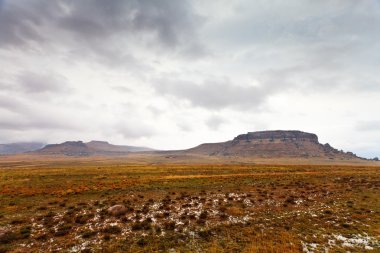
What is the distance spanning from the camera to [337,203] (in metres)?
29.7

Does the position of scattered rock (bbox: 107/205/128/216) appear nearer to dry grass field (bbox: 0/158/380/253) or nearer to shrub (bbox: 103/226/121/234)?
dry grass field (bbox: 0/158/380/253)

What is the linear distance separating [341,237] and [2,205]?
126 feet

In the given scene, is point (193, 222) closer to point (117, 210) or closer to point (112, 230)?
point (112, 230)

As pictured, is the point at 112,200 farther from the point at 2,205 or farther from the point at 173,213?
the point at 2,205

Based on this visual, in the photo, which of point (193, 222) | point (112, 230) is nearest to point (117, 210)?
point (112, 230)

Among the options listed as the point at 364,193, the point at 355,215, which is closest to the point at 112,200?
the point at 355,215

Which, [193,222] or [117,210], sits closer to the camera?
[193,222]

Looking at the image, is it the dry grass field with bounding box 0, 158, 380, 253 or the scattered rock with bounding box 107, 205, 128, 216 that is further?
the scattered rock with bounding box 107, 205, 128, 216

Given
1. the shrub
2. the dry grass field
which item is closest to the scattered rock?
the dry grass field

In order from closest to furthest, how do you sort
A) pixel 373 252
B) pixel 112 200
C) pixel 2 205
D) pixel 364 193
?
pixel 373 252, pixel 2 205, pixel 112 200, pixel 364 193

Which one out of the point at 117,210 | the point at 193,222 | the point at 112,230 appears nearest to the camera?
the point at 112,230

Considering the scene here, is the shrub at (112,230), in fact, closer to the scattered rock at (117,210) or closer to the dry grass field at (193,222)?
the dry grass field at (193,222)

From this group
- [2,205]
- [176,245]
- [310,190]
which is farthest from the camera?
[310,190]

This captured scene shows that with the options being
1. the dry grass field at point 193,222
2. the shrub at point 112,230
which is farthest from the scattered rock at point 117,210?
the shrub at point 112,230
